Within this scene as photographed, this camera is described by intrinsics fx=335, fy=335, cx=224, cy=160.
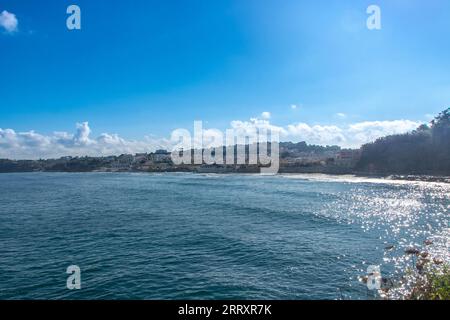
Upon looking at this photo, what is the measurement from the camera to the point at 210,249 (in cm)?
2978

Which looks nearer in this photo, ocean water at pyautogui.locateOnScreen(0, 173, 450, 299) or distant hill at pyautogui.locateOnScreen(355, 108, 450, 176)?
ocean water at pyautogui.locateOnScreen(0, 173, 450, 299)

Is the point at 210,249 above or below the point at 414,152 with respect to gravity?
below

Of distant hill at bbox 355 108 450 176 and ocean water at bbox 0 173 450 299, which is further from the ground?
distant hill at bbox 355 108 450 176

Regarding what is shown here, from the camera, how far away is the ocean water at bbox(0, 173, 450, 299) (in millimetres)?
20875

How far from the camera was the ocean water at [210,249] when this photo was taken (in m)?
20.9

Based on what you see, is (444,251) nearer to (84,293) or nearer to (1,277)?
(84,293)

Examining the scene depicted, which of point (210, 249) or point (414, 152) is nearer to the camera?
point (210, 249)

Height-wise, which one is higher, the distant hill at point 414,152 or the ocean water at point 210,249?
the distant hill at point 414,152

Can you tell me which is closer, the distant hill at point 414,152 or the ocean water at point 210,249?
the ocean water at point 210,249

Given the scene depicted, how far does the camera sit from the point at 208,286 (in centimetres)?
2092

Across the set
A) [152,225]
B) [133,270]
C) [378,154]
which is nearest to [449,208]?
[152,225]
